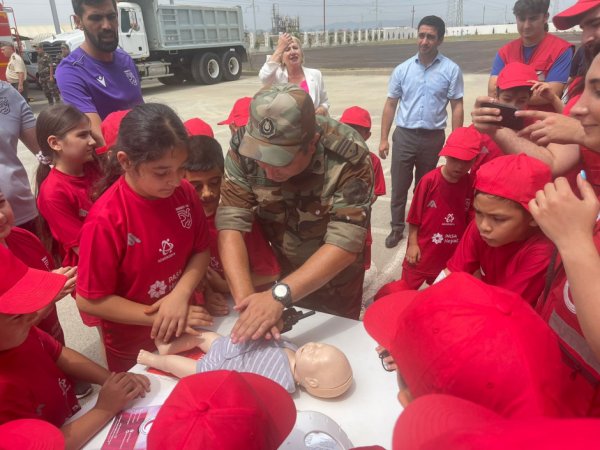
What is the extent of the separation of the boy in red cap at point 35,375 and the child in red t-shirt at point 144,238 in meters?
0.16

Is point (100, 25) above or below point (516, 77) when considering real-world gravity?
above

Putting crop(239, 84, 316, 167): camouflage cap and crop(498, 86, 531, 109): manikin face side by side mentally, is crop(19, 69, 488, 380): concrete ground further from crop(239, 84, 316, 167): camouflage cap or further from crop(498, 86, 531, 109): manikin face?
crop(498, 86, 531, 109): manikin face

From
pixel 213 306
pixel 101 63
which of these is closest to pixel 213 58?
pixel 101 63

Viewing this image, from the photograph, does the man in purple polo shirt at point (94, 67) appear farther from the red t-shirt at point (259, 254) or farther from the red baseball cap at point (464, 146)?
the red baseball cap at point (464, 146)

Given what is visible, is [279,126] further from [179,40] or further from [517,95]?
[179,40]

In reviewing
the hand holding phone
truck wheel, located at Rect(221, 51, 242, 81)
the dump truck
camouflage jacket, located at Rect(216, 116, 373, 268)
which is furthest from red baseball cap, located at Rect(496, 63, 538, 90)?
truck wheel, located at Rect(221, 51, 242, 81)

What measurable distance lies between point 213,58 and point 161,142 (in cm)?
1562

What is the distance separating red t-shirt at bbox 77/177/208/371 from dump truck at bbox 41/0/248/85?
12.7m

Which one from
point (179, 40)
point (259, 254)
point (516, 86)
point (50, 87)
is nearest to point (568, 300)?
point (259, 254)

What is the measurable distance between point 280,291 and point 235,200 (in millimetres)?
511

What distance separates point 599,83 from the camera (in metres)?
1.26

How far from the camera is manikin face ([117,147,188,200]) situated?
1522mm

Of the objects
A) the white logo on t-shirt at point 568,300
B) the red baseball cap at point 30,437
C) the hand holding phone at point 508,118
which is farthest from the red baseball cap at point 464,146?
the red baseball cap at point 30,437

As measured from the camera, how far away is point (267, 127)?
4.88ft
